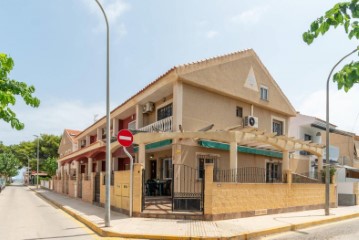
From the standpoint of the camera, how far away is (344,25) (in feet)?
10.1

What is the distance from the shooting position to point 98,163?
28.3 metres

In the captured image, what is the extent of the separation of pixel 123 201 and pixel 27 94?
836 centimetres

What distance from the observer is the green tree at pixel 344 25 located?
305 centimetres

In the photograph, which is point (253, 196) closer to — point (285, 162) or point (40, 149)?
point (285, 162)

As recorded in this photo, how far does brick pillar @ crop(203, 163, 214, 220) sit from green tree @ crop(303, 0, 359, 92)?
8590 millimetres

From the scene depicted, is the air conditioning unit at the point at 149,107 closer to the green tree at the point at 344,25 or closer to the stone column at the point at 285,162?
the stone column at the point at 285,162

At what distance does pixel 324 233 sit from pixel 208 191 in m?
4.05

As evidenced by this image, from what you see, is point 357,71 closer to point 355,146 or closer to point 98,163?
point 98,163

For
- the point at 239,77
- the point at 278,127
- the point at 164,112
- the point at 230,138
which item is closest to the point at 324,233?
the point at 230,138

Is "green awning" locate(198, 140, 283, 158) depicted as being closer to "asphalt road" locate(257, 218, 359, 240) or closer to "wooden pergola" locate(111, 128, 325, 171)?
"wooden pergola" locate(111, 128, 325, 171)

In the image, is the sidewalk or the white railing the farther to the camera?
the white railing

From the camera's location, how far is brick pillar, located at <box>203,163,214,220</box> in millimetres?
11500

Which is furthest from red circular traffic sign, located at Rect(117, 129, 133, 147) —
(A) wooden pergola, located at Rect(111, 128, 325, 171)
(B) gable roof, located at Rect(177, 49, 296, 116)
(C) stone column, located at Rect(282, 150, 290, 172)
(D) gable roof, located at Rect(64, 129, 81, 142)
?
(D) gable roof, located at Rect(64, 129, 81, 142)

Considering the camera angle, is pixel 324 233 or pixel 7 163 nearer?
pixel 324 233
